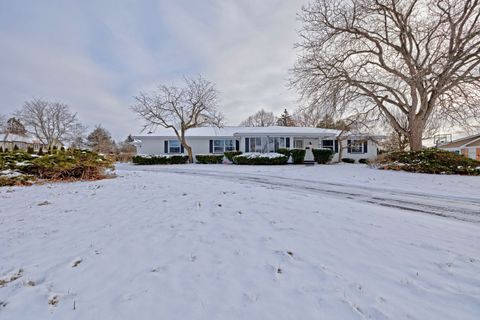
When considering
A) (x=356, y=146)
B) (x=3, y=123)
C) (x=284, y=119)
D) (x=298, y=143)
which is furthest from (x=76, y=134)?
(x=356, y=146)

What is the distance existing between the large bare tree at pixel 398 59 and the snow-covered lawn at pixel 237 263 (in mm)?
9927

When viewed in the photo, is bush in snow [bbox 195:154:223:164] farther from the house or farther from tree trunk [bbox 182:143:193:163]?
the house

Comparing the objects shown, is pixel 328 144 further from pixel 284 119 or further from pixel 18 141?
pixel 18 141

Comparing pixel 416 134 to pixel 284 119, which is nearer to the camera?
pixel 416 134

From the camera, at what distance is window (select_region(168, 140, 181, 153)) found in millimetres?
21734

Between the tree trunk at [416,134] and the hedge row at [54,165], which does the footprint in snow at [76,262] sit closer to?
the hedge row at [54,165]

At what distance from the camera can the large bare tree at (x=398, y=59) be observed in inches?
412

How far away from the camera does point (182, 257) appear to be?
2.33m

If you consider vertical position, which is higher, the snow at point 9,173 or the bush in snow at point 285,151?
the bush in snow at point 285,151

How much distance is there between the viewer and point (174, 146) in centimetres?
2177

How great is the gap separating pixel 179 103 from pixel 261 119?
26.5 m

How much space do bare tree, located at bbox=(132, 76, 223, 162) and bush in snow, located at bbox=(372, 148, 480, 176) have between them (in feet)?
50.9

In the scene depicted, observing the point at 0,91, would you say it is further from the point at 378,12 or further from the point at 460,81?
the point at 460,81

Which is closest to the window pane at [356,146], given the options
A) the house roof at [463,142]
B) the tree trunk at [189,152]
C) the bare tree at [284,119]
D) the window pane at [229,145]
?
the window pane at [229,145]
